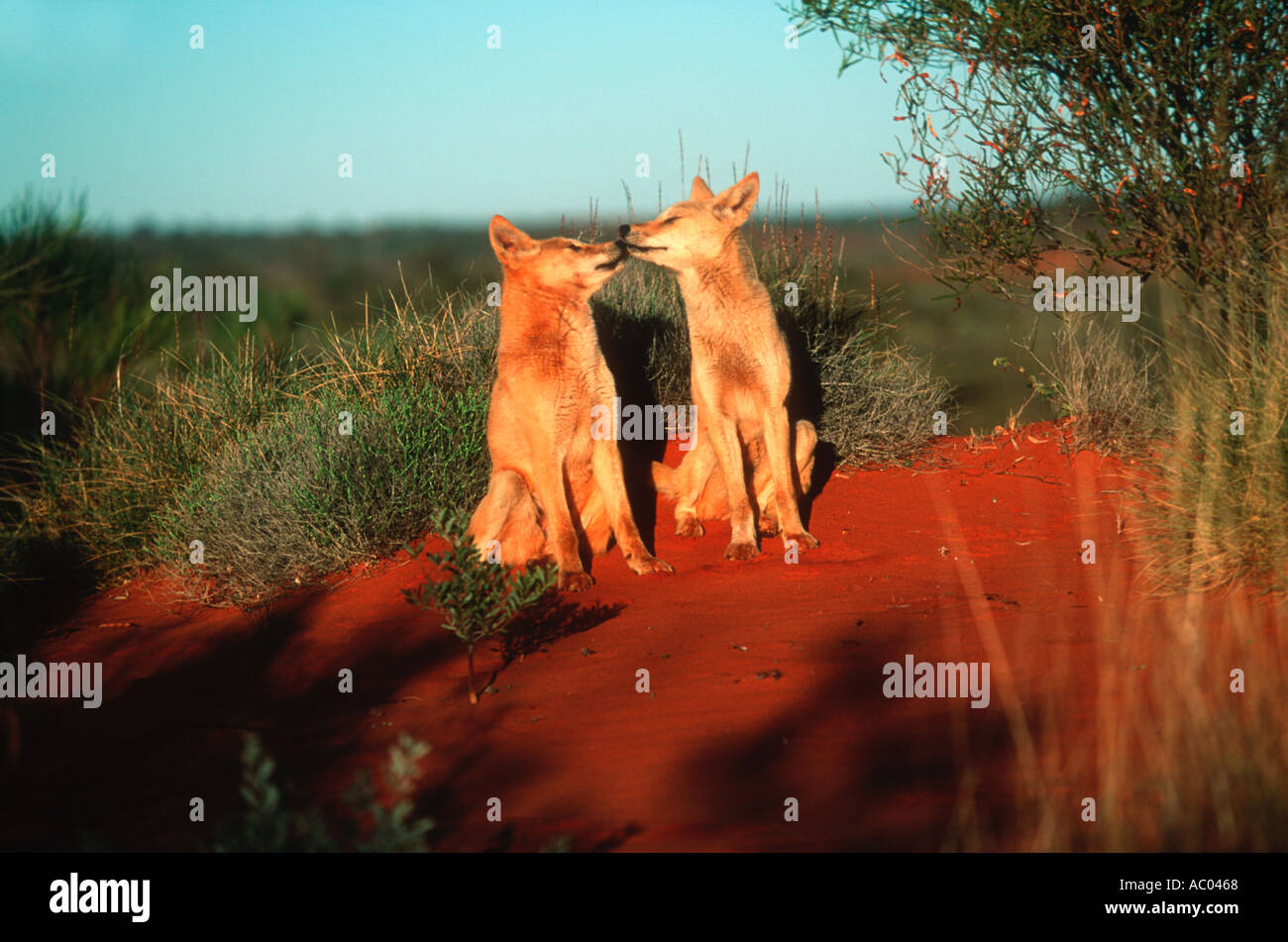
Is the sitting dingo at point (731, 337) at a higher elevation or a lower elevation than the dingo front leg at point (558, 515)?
higher

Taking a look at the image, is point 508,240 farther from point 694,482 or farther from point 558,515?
point 694,482

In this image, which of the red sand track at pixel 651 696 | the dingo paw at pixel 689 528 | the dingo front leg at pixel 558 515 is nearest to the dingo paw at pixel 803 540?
the red sand track at pixel 651 696

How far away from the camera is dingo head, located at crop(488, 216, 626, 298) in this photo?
19.8 feet

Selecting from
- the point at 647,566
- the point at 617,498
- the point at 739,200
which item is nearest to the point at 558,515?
the point at 617,498

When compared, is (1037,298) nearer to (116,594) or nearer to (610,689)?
(610,689)

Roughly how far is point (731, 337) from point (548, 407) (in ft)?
4.14

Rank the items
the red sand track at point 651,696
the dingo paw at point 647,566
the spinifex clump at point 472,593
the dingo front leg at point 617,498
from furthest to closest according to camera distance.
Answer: the dingo front leg at point 617,498, the dingo paw at point 647,566, the spinifex clump at point 472,593, the red sand track at point 651,696

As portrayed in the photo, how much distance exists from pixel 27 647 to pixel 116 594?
976mm

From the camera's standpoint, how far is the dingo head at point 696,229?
20.8 ft

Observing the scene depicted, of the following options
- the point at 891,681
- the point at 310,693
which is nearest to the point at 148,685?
the point at 310,693

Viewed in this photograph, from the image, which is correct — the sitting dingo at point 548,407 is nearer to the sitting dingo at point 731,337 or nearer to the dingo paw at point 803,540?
the sitting dingo at point 731,337

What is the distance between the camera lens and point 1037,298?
24.3 ft

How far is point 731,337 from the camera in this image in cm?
644

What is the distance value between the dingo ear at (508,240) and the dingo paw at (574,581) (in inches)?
76.1
